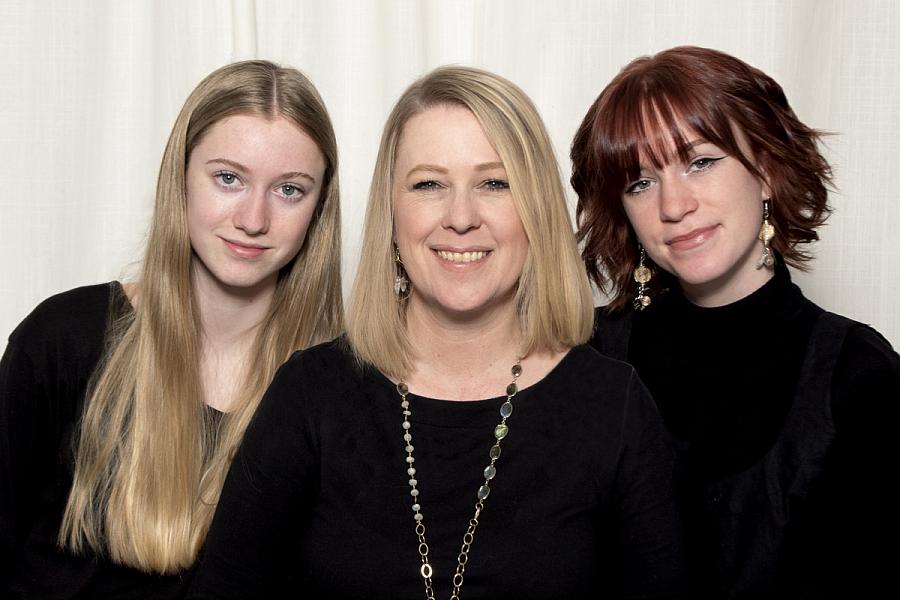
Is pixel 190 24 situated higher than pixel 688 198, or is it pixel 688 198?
pixel 190 24

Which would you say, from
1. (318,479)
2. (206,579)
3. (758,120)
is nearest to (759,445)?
(758,120)

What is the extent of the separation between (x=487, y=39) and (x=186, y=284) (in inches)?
37.2

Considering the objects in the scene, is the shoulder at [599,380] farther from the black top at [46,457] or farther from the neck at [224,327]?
the black top at [46,457]

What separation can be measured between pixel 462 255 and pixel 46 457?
0.89m

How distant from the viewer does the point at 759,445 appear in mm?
1801

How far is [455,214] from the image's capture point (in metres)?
1.65

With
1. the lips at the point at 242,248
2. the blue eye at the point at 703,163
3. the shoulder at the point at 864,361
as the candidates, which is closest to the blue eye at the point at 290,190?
the lips at the point at 242,248

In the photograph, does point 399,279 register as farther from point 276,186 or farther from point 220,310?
point 220,310

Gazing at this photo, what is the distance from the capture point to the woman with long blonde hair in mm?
1896

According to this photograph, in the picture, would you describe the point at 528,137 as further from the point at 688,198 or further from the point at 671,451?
the point at 671,451

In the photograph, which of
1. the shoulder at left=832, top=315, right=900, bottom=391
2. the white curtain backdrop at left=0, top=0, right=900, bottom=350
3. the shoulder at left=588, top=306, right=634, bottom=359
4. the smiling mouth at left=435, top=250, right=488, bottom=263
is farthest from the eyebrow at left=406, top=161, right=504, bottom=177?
the white curtain backdrop at left=0, top=0, right=900, bottom=350

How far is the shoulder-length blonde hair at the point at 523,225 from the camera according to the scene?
5.49ft

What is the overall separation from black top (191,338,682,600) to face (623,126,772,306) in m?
0.28

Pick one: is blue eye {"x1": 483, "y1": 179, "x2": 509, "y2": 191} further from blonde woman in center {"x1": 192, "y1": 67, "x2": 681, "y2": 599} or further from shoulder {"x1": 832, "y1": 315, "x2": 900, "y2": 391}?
shoulder {"x1": 832, "y1": 315, "x2": 900, "y2": 391}
